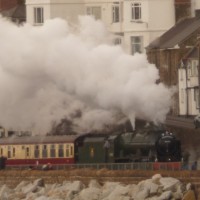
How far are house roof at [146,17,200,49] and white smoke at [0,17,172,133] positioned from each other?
28.3 feet

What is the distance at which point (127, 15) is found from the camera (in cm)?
8475

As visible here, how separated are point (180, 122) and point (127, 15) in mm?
12840

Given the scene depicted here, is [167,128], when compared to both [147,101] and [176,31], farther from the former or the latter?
[176,31]

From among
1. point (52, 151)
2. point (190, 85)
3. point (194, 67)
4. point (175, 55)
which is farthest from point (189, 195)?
point (175, 55)

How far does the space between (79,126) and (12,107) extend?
3976 mm

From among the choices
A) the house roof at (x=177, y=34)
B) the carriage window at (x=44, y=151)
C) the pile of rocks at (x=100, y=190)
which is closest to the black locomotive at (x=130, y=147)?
the carriage window at (x=44, y=151)

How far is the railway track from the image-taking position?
71.1 meters

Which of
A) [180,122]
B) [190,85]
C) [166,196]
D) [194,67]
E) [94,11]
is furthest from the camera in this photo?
[94,11]

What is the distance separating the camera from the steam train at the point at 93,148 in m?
64.1

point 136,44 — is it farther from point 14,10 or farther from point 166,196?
point 166,196

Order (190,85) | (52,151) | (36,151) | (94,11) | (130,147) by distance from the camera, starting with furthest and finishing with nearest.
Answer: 1. (94,11)
2. (190,85)
3. (36,151)
4. (52,151)
5. (130,147)

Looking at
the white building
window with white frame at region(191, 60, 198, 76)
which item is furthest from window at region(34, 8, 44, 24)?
window with white frame at region(191, 60, 198, 76)

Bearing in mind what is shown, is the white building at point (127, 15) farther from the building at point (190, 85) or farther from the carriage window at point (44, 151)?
the carriage window at point (44, 151)

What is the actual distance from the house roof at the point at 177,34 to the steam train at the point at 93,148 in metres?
13.6
